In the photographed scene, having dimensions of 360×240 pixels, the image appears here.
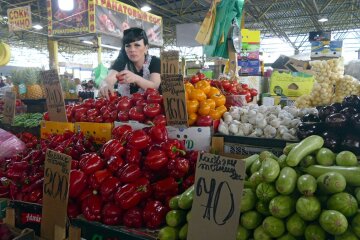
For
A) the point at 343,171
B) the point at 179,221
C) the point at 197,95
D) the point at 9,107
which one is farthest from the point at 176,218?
the point at 9,107

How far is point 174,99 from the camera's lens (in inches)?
86.4

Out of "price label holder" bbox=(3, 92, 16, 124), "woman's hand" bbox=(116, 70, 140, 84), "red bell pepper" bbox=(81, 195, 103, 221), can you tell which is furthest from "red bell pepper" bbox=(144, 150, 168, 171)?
"price label holder" bbox=(3, 92, 16, 124)

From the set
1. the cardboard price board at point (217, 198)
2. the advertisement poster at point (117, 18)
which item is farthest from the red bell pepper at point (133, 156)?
the advertisement poster at point (117, 18)

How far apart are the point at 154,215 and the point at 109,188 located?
321mm

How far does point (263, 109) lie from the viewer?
7.80 feet

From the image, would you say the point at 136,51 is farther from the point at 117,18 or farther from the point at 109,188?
the point at 117,18

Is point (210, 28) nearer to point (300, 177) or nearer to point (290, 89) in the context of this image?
point (290, 89)

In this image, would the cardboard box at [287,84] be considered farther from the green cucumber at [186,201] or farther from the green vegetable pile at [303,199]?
the green cucumber at [186,201]

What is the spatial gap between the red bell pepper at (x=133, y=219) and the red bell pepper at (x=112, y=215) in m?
0.04

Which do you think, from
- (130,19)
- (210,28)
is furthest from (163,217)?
(130,19)

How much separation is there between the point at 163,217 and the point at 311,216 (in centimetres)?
79

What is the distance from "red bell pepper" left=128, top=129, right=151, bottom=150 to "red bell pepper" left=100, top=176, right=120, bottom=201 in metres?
0.27

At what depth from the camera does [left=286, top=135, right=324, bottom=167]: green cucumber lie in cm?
137

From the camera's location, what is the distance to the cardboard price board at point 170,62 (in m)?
2.42
